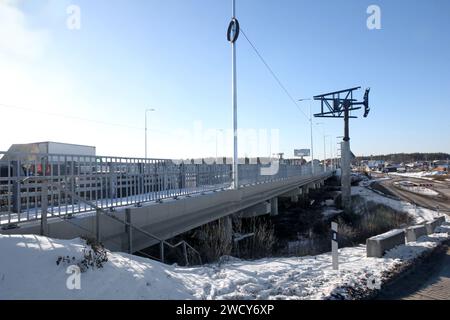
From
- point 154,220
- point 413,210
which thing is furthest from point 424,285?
point 413,210

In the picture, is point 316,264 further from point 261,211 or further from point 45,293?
point 261,211

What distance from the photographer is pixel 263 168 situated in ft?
75.9

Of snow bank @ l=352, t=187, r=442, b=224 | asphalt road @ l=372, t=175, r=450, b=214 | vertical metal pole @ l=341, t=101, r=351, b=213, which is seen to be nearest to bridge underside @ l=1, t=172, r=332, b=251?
snow bank @ l=352, t=187, r=442, b=224

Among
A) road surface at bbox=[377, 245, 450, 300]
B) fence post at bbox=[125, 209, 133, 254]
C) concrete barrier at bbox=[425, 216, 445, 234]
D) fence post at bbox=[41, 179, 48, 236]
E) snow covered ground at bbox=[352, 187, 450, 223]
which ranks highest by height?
fence post at bbox=[41, 179, 48, 236]

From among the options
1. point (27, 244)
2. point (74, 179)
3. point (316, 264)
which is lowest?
point (316, 264)

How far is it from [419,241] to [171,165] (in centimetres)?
819

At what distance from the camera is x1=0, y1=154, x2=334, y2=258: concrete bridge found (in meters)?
6.35

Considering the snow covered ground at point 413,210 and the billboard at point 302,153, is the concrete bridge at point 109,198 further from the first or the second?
the billboard at point 302,153

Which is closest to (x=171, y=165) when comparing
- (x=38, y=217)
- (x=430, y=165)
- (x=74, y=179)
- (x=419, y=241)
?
(x=74, y=179)

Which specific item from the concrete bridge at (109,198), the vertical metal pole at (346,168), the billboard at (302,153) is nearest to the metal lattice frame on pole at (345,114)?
the vertical metal pole at (346,168)

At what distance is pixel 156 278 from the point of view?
5500mm

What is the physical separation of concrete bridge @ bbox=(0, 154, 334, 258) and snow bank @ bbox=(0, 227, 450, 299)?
1028mm

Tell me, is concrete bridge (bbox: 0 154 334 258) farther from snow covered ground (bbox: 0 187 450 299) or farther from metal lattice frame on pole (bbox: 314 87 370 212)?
metal lattice frame on pole (bbox: 314 87 370 212)
